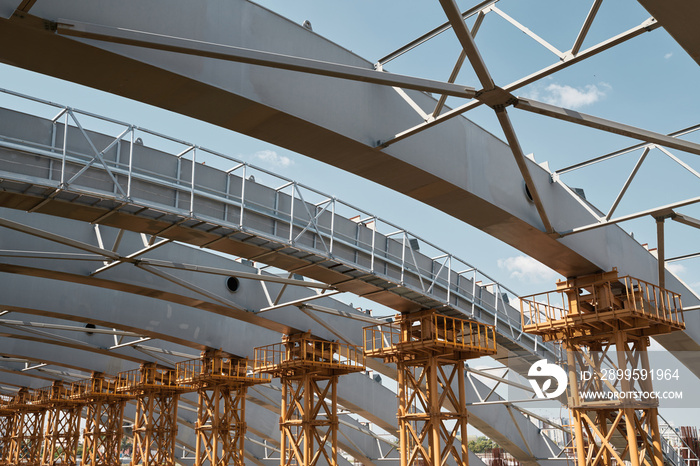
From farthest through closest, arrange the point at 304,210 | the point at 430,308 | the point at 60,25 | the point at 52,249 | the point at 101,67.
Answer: the point at 430,308, the point at 52,249, the point at 304,210, the point at 101,67, the point at 60,25

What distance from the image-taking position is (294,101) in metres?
12.2

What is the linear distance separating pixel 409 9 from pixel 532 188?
4.76 m

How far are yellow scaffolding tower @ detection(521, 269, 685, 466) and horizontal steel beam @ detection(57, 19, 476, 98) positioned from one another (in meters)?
11.1

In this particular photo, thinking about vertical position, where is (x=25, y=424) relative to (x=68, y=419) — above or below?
below

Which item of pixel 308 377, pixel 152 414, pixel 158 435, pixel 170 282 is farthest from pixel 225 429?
pixel 170 282

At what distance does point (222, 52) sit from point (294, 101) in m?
2.80

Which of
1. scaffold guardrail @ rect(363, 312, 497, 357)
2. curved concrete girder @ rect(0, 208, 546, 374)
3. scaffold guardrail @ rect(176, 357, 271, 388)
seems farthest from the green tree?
scaffold guardrail @ rect(363, 312, 497, 357)

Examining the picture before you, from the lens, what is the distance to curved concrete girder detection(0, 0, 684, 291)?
10227 mm

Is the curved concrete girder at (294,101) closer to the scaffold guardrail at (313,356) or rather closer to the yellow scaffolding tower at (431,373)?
the yellow scaffolding tower at (431,373)

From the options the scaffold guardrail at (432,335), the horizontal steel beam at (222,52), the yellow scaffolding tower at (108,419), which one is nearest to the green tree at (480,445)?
the yellow scaffolding tower at (108,419)

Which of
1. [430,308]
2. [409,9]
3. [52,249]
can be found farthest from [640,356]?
[52,249]

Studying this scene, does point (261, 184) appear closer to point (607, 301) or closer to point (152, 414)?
point (607, 301)

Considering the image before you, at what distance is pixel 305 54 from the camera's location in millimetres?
13195

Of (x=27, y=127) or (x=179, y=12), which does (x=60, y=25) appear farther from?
(x=27, y=127)
